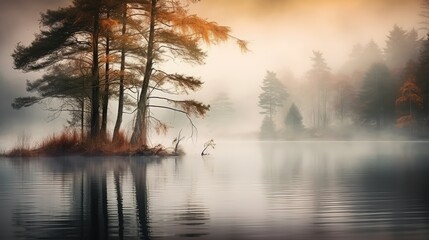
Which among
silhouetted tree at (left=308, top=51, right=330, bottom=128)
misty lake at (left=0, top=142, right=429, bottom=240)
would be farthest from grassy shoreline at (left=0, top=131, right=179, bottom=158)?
silhouetted tree at (left=308, top=51, right=330, bottom=128)

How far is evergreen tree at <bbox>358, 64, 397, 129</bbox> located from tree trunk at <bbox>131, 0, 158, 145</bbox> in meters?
43.1

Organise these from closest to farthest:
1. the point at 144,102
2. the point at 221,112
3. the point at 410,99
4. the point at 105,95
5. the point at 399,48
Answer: the point at 144,102 → the point at 105,95 → the point at 410,99 → the point at 399,48 → the point at 221,112

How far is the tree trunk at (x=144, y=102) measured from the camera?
26.4 metres

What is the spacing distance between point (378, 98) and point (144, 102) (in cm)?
4418

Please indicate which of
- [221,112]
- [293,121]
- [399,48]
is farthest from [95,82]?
[221,112]

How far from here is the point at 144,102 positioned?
27016mm

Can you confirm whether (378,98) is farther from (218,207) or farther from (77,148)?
(218,207)

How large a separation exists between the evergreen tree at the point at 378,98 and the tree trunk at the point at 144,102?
43.1 meters

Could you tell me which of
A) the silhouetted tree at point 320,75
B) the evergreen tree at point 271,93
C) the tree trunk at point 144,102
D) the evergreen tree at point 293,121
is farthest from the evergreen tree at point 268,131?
the tree trunk at point 144,102

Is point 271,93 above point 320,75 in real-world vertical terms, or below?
below

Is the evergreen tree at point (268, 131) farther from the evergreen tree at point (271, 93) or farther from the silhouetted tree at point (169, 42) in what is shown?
the silhouetted tree at point (169, 42)

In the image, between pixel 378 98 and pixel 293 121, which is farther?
pixel 293 121

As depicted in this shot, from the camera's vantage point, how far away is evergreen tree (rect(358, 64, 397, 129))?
65.6 meters

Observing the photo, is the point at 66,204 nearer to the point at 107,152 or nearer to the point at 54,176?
the point at 54,176
